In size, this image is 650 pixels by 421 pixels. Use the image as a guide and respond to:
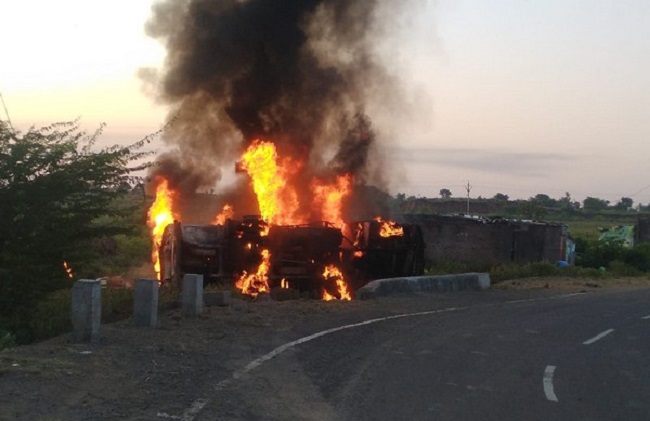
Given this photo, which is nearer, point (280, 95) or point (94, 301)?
point (94, 301)

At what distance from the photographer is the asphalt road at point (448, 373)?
25.2 ft

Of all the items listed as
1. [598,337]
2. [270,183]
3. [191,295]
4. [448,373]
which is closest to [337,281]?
[270,183]

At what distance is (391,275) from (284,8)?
8.33 meters

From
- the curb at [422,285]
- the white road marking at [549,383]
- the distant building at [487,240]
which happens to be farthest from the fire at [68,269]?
the distant building at [487,240]

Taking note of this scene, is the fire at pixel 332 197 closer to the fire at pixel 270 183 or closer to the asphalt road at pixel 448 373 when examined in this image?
the fire at pixel 270 183

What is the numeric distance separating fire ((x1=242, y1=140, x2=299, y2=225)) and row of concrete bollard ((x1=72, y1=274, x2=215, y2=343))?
361 inches

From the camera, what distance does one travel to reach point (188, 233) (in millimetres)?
19250

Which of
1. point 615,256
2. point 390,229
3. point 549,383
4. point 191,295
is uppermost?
point 390,229

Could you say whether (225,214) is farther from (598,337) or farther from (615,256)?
(615,256)

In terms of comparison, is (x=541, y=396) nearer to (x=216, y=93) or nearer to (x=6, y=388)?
(x=6, y=388)

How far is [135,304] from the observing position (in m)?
11.9

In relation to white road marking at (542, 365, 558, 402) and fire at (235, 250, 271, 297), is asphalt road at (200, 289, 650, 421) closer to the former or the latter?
white road marking at (542, 365, 558, 402)

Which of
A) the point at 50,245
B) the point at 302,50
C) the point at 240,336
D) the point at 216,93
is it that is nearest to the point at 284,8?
the point at 302,50

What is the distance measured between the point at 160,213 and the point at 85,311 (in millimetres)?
13552
